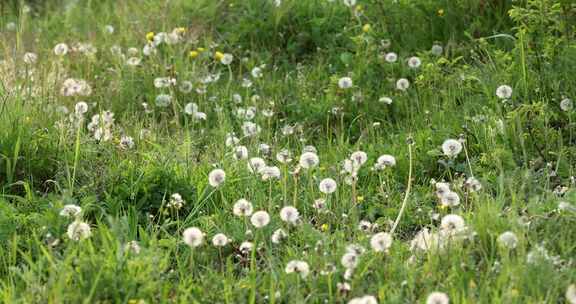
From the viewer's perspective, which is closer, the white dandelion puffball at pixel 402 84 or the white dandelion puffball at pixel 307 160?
the white dandelion puffball at pixel 307 160

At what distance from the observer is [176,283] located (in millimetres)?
3195

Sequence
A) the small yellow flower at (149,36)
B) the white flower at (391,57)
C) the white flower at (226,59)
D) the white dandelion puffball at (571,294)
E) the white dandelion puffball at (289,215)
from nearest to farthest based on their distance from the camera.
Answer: the white dandelion puffball at (571,294), the white dandelion puffball at (289,215), the white flower at (391,57), the white flower at (226,59), the small yellow flower at (149,36)

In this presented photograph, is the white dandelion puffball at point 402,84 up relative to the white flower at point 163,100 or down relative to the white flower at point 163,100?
up

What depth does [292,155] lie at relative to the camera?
14.8 ft

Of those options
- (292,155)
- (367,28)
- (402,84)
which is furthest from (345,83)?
(292,155)

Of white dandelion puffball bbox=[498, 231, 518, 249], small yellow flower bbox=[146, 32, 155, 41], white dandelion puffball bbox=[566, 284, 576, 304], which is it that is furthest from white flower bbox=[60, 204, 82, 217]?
small yellow flower bbox=[146, 32, 155, 41]

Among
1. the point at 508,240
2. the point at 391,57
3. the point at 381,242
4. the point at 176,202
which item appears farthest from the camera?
the point at 391,57

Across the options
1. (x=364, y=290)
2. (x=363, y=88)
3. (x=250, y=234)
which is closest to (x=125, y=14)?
(x=363, y=88)

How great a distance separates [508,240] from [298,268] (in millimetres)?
744

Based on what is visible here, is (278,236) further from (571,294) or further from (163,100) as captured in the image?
(163,100)

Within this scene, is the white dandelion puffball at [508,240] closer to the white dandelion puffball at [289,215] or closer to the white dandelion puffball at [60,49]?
the white dandelion puffball at [289,215]

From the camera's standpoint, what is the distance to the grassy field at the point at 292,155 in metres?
3.13

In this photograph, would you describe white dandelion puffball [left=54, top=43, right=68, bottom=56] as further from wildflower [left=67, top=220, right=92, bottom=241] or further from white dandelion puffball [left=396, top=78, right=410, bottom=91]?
wildflower [left=67, top=220, right=92, bottom=241]

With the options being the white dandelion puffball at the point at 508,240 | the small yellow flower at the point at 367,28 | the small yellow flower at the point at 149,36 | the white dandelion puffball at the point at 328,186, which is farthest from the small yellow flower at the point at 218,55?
the white dandelion puffball at the point at 508,240
